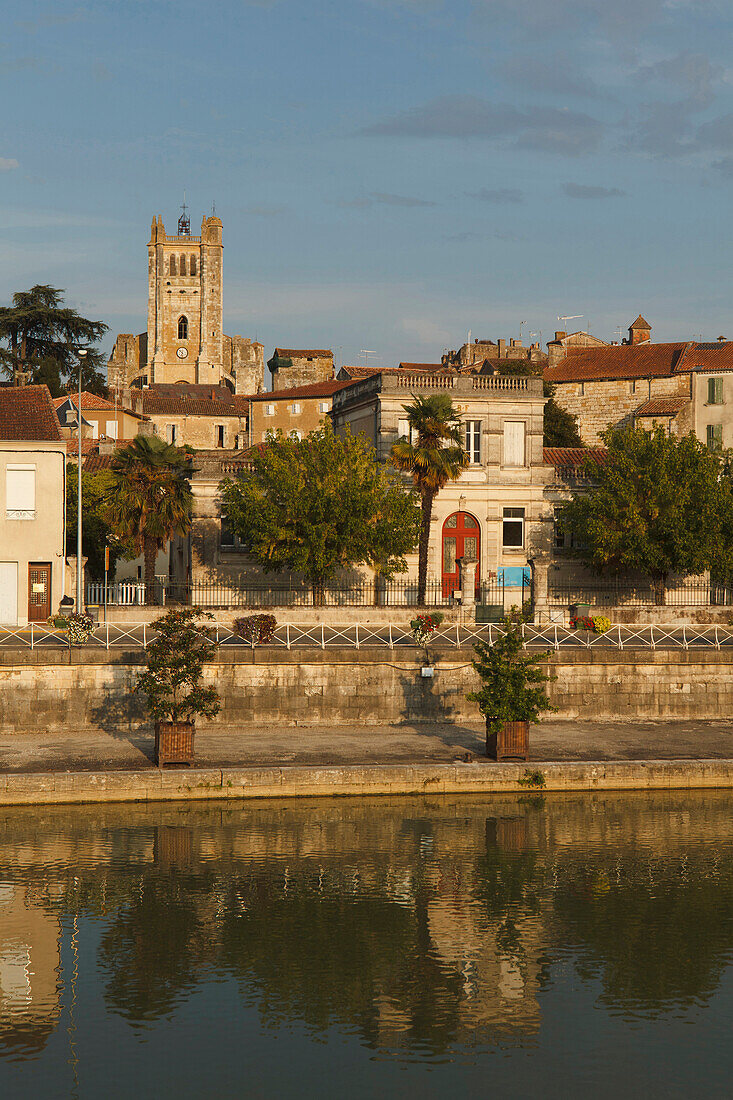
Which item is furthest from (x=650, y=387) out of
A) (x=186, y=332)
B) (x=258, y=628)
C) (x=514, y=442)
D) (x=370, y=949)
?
(x=186, y=332)

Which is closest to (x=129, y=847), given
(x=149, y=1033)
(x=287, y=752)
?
(x=287, y=752)

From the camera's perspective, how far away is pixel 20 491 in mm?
39031

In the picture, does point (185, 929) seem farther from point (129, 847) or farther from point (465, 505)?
point (465, 505)

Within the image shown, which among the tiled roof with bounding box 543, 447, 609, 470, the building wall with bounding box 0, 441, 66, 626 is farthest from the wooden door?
the tiled roof with bounding box 543, 447, 609, 470

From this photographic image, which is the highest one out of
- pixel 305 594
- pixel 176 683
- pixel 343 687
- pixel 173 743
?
pixel 305 594

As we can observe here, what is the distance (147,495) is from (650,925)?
82.4ft

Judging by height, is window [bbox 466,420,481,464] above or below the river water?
above

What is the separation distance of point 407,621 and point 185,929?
70.8 ft

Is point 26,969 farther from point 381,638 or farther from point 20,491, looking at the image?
point 20,491

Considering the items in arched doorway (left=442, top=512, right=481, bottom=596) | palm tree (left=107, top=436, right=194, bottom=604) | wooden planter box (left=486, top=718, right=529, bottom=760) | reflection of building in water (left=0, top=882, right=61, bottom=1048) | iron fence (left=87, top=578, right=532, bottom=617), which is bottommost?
reflection of building in water (left=0, top=882, right=61, bottom=1048)

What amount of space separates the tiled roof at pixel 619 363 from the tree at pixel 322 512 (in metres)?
42.4

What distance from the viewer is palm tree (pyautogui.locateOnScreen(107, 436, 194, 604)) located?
38531 mm

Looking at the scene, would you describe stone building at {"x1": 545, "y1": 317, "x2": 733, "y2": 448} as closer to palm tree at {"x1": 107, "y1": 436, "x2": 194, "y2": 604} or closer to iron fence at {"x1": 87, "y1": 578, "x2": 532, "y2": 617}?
iron fence at {"x1": 87, "y1": 578, "x2": 532, "y2": 617}

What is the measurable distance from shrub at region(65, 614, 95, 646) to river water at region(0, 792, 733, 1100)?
23.5 ft
